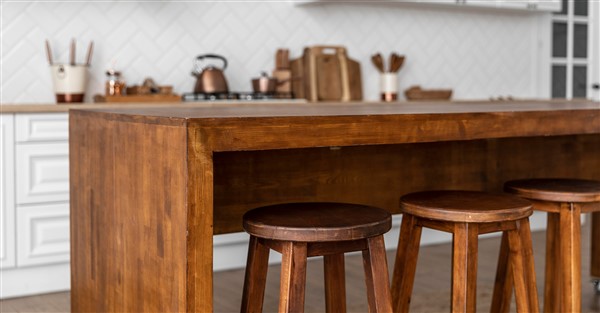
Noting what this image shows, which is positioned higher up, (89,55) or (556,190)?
(89,55)

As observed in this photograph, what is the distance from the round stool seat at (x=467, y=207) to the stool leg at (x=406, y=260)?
7 cm

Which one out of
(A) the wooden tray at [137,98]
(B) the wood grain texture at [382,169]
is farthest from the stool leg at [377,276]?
(A) the wooden tray at [137,98]

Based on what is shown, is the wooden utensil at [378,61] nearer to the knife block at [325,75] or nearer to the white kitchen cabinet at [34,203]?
the knife block at [325,75]

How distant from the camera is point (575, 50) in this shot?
6367 mm

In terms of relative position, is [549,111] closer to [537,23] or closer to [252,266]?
[252,266]

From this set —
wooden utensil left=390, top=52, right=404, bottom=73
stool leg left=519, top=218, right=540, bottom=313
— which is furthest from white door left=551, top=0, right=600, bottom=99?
stool leg left=519, top=218, right=540, bottom=313

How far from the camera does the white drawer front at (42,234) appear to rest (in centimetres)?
368

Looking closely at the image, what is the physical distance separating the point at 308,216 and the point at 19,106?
2.14 m

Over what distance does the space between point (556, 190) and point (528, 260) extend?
0.38m

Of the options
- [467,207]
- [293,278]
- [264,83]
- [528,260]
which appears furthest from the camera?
[264,83]

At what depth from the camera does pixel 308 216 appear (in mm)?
2025

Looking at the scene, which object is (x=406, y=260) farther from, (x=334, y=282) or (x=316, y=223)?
(x=316, y=223)

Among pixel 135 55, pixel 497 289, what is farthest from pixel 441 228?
pixel 135 55

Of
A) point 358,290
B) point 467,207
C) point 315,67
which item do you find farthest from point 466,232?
point 315,67
